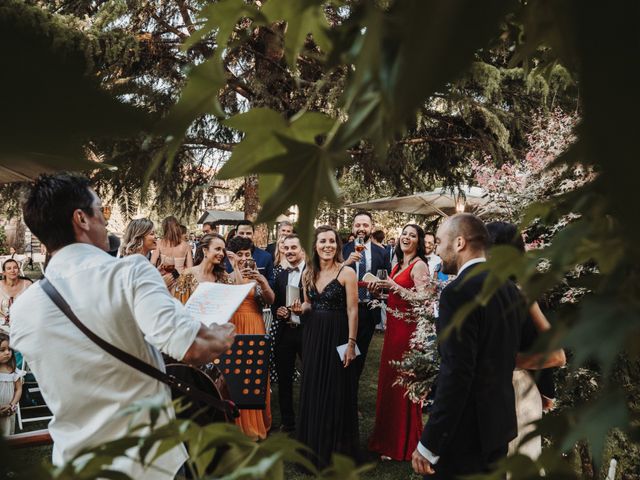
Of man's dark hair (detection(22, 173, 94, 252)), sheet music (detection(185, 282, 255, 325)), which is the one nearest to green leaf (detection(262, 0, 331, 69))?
man's dark hair (detection(22, 173, 94, 252))

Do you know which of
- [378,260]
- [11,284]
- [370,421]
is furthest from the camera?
[378,260]

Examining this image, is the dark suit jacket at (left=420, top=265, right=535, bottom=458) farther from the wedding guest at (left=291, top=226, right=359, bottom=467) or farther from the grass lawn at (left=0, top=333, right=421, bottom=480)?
the wedding guest at (left=291, top=226, right=359, bottom=467)

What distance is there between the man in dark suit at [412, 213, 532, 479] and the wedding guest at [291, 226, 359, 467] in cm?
212

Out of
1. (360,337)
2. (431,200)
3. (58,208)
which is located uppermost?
(431,200)

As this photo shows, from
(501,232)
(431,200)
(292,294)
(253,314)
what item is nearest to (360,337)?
(292,294)

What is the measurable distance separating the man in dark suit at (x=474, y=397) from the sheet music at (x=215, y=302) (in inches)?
45.8

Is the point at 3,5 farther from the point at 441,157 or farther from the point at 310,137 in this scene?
the point at 441,157

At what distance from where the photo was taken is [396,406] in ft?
16.6

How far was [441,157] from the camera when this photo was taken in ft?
37.9

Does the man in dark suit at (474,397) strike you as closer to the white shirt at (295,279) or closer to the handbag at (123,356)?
the handbag at (123,356)

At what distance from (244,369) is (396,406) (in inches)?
65.2

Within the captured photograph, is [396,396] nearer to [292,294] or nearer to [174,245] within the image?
[292,294]

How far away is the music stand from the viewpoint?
411 cm

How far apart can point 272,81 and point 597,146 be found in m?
10.4
